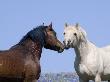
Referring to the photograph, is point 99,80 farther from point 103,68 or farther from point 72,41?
point 72,41

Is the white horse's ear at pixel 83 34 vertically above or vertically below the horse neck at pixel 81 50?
above

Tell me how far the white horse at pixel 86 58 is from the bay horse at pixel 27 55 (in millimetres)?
2159

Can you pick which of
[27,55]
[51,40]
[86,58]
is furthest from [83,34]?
[27,55]

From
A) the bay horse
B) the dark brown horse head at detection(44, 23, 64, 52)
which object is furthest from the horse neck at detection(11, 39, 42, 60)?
the dark brown horse head at detection(44, 23, 64, 52)

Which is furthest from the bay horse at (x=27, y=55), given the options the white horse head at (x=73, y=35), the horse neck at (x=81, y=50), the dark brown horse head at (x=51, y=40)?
the horse neck at (x=81, y=50)

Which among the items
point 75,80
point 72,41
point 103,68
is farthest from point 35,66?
point 75,80

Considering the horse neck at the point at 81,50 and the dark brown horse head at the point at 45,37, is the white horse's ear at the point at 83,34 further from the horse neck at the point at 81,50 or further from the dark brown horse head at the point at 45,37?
the dark brown horse head at the point at 45,37

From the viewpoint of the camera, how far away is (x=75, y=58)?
11953 mm

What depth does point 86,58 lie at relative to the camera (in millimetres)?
11773

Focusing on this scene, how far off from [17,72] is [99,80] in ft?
12.4

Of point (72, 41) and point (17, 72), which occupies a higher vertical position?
point (72, 41)

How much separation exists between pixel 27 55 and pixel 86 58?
135 inches

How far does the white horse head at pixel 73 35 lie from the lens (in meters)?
11.2

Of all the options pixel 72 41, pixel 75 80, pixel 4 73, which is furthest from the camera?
pixel 75 80
